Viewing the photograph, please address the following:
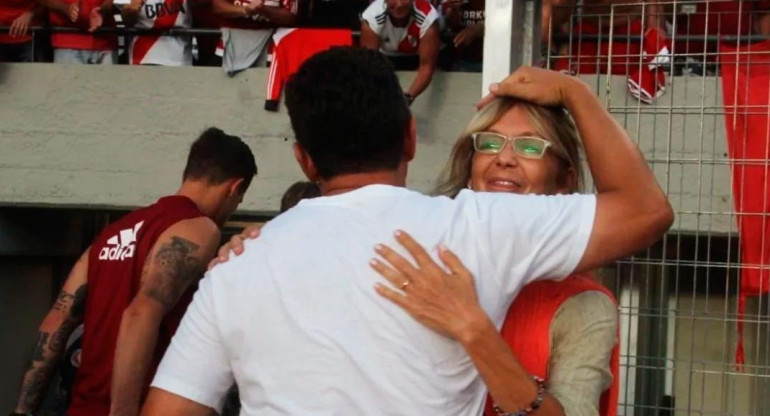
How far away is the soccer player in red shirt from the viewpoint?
444 centimetres

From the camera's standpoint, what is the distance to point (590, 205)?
2291 mm

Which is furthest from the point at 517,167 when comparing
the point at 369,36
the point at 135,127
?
the point at 135,127

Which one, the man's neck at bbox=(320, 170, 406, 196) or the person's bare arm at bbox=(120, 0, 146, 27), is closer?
the man's neck at bbox=(320, 170, 406, 196)

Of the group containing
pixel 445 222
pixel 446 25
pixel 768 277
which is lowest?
pixel 768 277

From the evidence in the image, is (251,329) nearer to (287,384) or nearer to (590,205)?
(287,384)

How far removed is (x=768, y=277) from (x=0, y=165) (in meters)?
5.72

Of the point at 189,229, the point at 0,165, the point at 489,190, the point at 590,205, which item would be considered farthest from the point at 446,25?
the point at 590,205

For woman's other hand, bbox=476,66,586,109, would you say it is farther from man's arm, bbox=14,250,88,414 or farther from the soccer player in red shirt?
man's arm, bbox=14,250,88,414

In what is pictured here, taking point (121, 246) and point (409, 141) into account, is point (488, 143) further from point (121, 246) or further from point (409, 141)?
point (121, 246)

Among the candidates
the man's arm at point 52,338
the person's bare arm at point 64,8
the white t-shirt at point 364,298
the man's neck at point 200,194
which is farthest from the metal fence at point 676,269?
the person's bare arm at point 64,8

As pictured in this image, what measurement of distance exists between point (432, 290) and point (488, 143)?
0.68m

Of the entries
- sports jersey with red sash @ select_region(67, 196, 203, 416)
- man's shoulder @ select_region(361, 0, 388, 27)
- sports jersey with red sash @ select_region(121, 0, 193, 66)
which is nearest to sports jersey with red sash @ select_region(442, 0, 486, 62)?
man's shoulder @ select_region(361, 0, 388, 27)

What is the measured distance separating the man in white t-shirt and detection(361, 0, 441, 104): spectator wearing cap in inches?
207

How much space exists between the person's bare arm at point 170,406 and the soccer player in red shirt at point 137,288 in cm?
207
